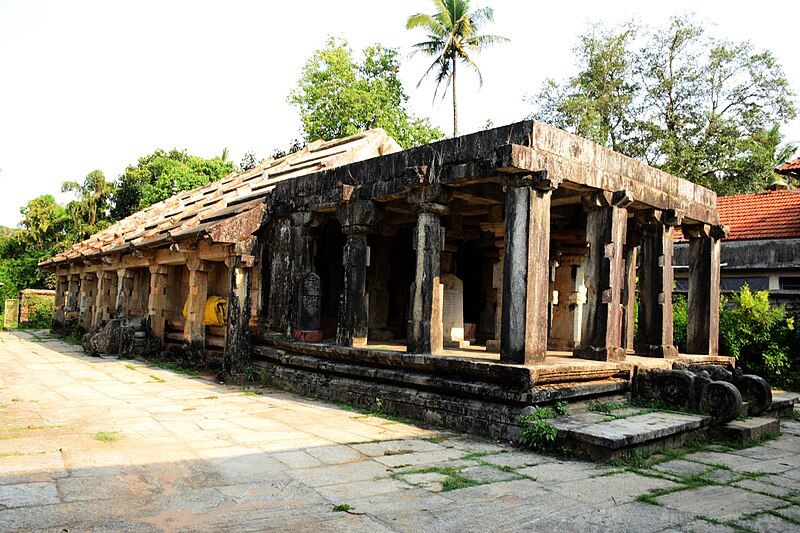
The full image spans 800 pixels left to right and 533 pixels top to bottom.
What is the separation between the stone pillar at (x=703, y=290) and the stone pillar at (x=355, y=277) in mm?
5697

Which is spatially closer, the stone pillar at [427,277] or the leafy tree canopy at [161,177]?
the stone pillar at [427,277]

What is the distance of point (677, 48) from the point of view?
2602cm

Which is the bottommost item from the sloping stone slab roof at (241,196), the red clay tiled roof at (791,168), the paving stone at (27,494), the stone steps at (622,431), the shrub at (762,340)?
the paving stone at (27,494)

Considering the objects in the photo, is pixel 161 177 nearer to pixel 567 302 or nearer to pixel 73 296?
pixel 73 296

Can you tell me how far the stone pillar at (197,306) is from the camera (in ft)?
41.0

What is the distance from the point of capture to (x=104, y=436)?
241 inches

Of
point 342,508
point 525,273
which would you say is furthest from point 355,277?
point 342,508

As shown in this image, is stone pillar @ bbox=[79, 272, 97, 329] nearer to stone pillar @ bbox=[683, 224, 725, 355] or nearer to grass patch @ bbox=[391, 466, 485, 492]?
grass patch @ bbox=[391, 466, 485, 492]

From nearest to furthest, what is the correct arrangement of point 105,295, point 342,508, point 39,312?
point 342,508 < point 105,295 < point 39,312

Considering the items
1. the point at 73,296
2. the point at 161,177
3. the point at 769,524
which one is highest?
the point at 161,177

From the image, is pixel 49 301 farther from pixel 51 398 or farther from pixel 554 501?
pixel 554 501

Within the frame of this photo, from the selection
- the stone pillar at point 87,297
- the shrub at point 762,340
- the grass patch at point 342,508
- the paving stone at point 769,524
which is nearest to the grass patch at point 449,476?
the grass patch at point 342,508

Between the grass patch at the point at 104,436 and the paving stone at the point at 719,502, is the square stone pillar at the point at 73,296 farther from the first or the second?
the paving stone at the point at 719,502

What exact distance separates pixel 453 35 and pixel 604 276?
21.0 meters
